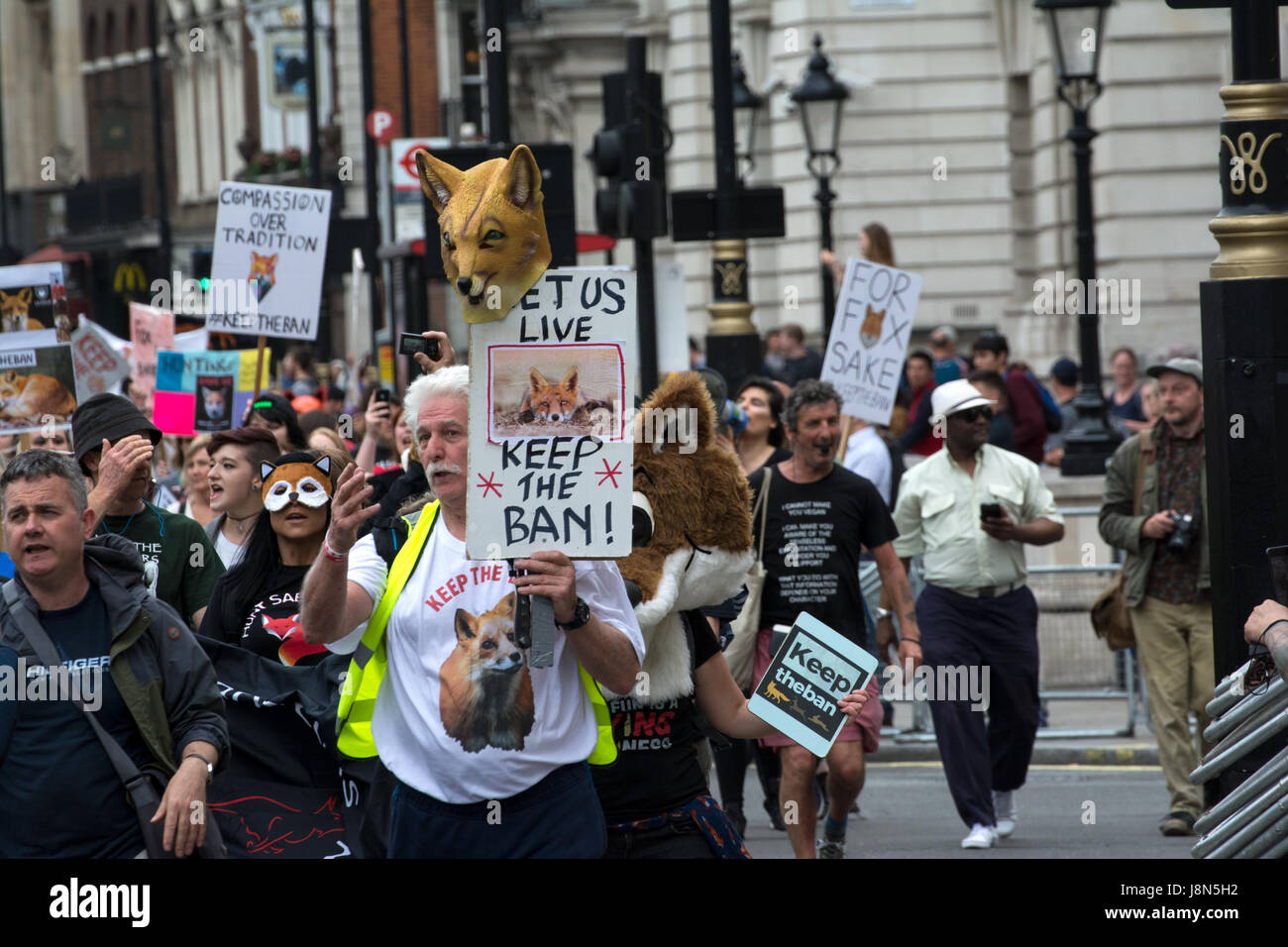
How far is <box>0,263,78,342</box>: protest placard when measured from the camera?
1015 centimetres

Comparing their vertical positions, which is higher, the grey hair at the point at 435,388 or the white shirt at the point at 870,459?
the grey hair at the point at 435,388

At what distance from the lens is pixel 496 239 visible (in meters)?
4.93

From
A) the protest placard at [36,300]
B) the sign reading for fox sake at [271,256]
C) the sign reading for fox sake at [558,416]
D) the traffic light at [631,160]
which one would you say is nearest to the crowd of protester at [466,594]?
the sign reading for fox sake at [558,416]

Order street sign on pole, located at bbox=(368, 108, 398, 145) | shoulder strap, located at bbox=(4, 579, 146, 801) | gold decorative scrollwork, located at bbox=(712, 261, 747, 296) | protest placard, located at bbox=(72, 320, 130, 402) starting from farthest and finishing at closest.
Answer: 1. street sign on pole, located at bbox=(368, 108, 398, 145)
2. protest placard, located at bbox=(72, 320, 130, 402)
3. gold decorative scrollwork, located at bbox=(712, 261, 747, 296)
4. shoulder strap, located at bbox=(4, 579, 146, 801)

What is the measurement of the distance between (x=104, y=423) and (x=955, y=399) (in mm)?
4454

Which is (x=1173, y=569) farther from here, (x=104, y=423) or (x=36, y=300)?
(x=36, y=300)

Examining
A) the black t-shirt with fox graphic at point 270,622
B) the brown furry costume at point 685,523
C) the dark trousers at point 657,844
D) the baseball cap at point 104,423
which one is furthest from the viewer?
the baseball cap at point 104,423

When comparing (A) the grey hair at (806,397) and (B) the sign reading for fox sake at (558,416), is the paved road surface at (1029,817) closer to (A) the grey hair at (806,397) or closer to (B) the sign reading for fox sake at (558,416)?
(A) the grey hair at (806,397)

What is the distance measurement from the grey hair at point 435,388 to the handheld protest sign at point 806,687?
3.87 feet

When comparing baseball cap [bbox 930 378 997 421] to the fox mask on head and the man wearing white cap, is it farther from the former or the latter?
the fox mask on head

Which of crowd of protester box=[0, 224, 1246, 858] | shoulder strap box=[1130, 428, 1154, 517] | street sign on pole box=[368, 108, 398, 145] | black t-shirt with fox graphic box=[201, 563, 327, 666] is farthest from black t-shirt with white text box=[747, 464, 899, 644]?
street sign on pole box=[368, 108, 398, 145]

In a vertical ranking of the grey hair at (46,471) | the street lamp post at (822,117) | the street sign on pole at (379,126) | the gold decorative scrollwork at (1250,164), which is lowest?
the grey hair at (46,471)

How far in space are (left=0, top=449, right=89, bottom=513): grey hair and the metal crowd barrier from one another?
302 cm

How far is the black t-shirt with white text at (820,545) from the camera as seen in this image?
372 inches
